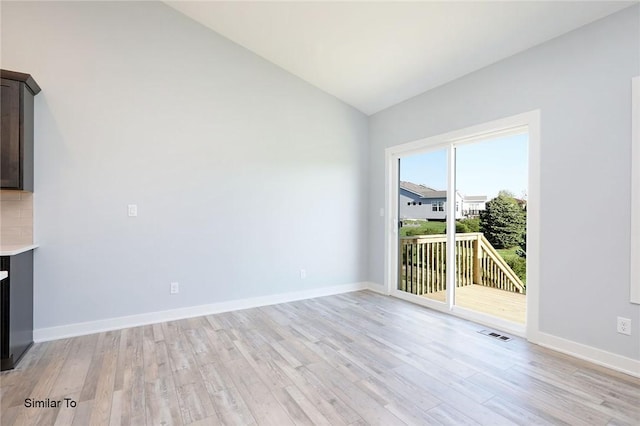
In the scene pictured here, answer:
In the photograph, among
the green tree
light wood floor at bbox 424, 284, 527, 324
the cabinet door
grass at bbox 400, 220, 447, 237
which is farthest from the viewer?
grass at bbox 400, 220, 447, 237

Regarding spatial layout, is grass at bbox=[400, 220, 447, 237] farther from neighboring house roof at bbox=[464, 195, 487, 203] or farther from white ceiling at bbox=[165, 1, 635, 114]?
white ceiling at bbox=[165, 1, 635, 114]

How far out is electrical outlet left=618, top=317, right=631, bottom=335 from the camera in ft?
7.47

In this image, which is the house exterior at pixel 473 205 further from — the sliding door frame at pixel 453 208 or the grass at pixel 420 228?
the grass at pixel 420 228

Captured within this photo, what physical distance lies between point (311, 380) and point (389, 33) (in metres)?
3.27

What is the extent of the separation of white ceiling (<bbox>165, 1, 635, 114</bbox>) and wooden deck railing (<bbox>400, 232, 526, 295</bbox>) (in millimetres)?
1993

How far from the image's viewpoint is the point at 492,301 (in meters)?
3.67

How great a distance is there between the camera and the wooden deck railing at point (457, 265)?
3.55 metres

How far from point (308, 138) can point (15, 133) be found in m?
3.04

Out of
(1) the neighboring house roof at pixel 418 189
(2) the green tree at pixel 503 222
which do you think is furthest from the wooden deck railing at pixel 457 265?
(1) the neighboring house roof at pixel 418 189

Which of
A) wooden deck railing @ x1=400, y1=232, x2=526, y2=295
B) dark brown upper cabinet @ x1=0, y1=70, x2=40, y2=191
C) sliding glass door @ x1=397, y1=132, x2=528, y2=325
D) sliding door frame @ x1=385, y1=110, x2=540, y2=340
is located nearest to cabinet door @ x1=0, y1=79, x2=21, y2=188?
dark brown upper cabinet @ x1=0, y1=70, x2=40, y2=191

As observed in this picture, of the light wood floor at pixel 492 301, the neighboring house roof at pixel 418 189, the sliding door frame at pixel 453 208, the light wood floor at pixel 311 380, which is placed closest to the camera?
the light wood floor at pixel 311 380

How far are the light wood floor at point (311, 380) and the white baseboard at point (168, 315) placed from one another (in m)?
0.12

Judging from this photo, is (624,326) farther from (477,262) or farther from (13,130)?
(13,130)

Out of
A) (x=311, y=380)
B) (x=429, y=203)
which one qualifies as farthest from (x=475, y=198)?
(x=311, y=380)
